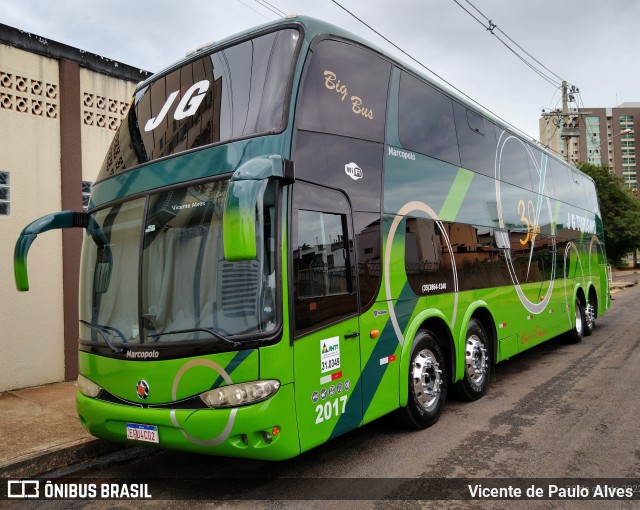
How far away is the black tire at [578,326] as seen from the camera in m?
11.6

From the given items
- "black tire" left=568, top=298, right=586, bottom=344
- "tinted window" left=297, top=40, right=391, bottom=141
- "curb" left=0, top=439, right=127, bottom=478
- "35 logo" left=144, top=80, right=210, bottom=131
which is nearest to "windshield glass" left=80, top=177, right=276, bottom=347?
"35 logo" left=144, top=80, right=210, bottom=131

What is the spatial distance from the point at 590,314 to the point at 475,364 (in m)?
7.45

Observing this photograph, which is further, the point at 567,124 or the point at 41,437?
the point at 567,124

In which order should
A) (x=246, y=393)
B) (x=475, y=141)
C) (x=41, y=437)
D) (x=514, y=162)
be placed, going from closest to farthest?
(x=246, y=393) → (x=41, y=437) → (x=475, y=141) → (x=514, y=162)

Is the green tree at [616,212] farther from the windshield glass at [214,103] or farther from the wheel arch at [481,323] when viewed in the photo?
the windshield glass at [214,103]

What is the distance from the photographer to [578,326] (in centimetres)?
1177

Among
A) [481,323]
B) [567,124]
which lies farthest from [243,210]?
[567,124]

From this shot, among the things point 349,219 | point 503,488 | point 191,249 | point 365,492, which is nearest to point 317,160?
point 349,219

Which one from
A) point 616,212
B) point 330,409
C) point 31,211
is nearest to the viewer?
point 330,409

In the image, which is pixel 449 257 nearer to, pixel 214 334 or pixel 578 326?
pixel 214 334

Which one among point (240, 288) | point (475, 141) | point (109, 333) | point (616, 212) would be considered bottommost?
point (109, 333)

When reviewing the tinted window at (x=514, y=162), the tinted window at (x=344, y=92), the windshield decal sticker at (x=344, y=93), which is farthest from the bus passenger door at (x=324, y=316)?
the tinted window at (x=514, y=162)

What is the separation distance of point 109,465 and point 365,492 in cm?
250

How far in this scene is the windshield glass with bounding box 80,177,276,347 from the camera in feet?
12.8
